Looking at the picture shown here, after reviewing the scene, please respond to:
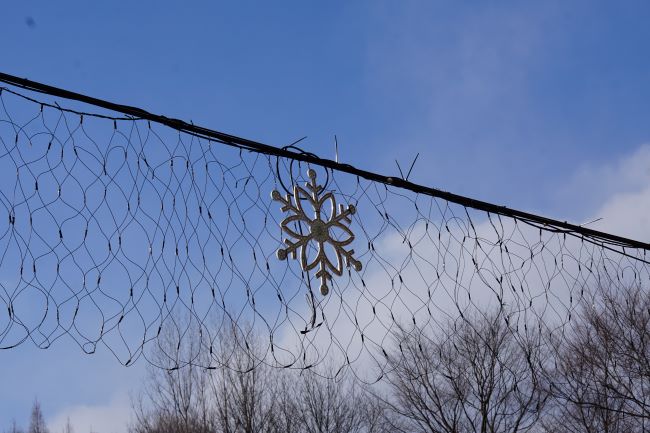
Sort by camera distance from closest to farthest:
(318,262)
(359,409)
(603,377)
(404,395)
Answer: (318,262) → (603,377) → (404,395) → (359,409)

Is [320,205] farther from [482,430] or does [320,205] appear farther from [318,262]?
[482,430]

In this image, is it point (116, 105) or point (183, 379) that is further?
point (183, 379)

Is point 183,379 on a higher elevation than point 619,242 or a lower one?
higher

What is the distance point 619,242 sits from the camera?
159 inches

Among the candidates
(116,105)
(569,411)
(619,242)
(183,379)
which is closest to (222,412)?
(183,379)

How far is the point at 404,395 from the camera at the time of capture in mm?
13633

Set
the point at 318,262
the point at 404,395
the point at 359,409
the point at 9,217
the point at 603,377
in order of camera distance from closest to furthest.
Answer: the point at 9,217 → the point at 318,262 → the point at 603,377 → the point at 404,395 → the point at 359,409

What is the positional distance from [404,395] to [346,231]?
11039mm

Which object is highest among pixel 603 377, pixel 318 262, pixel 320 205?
pixel 603 377

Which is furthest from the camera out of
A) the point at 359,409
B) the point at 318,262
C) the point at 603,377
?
the point at 359,409

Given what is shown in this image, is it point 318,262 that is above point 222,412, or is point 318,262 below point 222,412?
below

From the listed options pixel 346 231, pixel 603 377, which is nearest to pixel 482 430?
pixel 603 377

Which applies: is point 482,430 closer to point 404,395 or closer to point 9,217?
point 404,395

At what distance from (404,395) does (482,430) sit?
1306 millimetres
